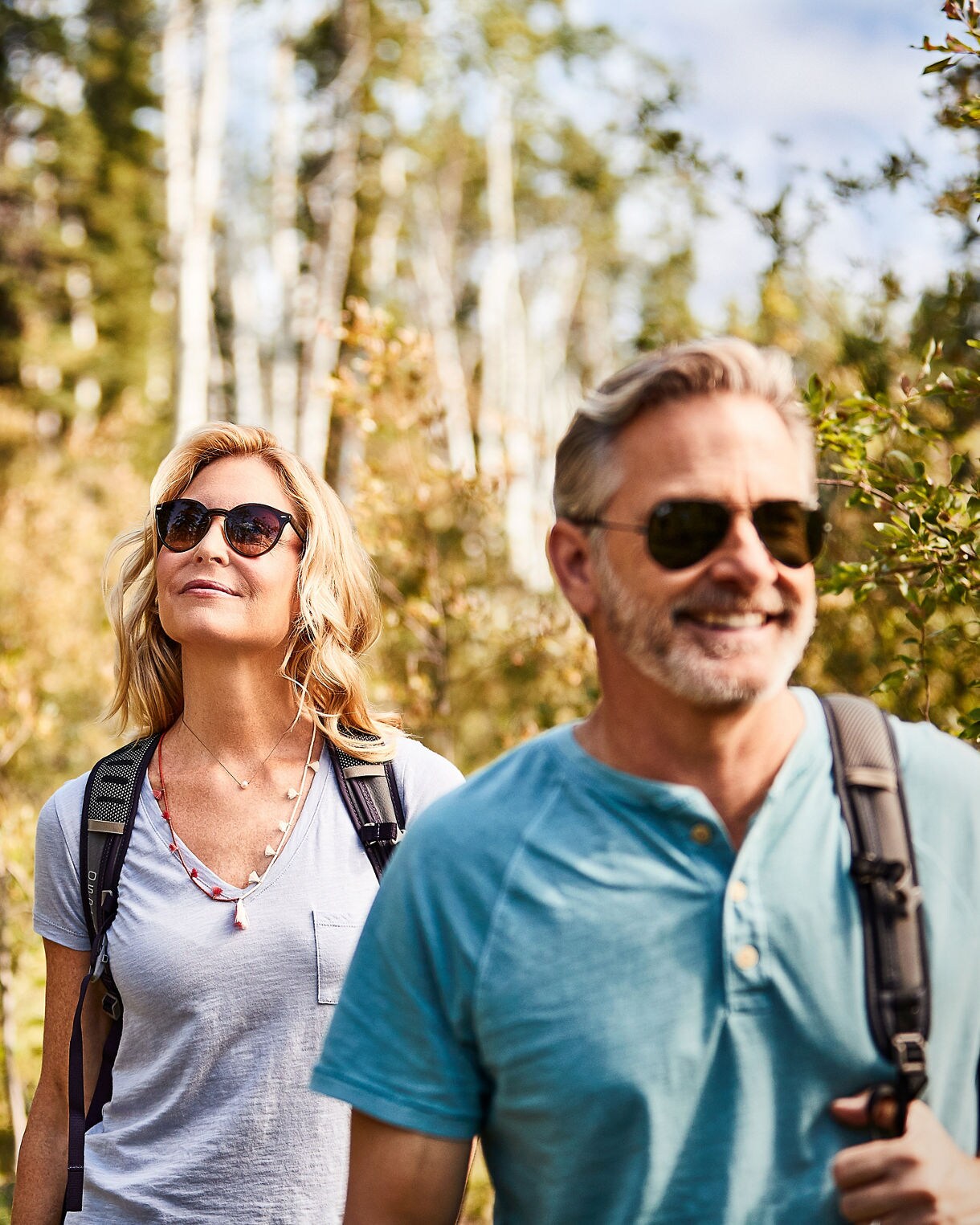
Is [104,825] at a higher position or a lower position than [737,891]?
lower

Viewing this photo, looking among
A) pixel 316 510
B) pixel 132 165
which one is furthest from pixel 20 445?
pixel 316 510

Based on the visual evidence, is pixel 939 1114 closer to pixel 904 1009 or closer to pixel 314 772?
pixel 904 1009

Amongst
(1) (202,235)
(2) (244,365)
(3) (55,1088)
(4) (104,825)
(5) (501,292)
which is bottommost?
(3) (55,1088)

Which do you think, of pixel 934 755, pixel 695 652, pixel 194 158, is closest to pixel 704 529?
pixel 695 652

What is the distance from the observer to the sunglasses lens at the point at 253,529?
2.66 meters

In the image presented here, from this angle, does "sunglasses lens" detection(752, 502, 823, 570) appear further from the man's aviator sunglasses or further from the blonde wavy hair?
the blonde wavy hair

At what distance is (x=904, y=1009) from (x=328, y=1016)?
1.17 metres

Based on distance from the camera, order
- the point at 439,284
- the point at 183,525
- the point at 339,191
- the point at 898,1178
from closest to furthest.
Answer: the point at 898,1178
the point at 183,525
the point at 339,191
the point at 439,284

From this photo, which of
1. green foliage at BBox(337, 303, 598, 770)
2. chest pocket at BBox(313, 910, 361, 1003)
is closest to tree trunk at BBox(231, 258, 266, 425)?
green foliage at BBox(337, 303, 598, 770)

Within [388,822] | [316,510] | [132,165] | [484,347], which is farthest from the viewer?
[132,165]

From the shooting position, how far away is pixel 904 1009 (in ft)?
4.54

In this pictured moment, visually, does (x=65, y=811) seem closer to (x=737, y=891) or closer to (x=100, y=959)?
(x=100, y=959)

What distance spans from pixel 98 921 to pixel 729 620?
4.76ft

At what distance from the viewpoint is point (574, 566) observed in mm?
1660
